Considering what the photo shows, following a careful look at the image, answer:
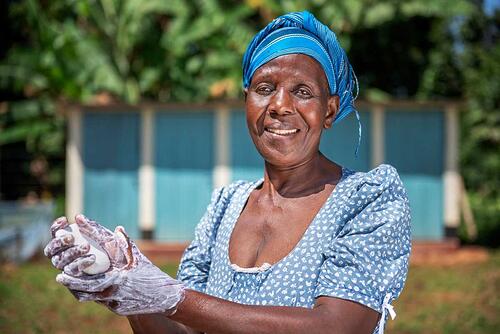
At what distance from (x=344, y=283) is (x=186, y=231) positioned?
1094 cm

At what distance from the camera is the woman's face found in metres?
2.00

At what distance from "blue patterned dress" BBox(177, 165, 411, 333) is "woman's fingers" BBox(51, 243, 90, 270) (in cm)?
51

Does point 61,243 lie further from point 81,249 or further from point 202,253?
point 202,253

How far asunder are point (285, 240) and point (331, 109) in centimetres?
37

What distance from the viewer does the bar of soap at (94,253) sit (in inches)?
63.8

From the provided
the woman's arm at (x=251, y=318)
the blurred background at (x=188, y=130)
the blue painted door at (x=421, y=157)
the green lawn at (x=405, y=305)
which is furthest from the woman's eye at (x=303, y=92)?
the blue painted door at (x=421, y=157)

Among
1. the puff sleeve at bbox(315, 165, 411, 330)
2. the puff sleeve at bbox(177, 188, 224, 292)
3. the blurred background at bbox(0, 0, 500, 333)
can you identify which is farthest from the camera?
the blurred background at bbox(0, 0, 500, 333)

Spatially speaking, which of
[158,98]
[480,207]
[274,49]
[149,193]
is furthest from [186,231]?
[274,49]

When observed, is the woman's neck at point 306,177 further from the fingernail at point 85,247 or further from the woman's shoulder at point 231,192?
the fingernail at point 85,247

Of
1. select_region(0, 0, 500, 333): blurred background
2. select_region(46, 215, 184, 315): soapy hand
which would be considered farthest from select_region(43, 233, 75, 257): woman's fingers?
select_region(0, 0, 500, 333): blurred background

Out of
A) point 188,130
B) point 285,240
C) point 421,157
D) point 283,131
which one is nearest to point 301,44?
point 283,131

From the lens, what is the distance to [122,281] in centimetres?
167

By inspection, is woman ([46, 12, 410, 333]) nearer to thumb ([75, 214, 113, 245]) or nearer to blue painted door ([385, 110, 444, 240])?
thumb ([75, 214, 113, 245])

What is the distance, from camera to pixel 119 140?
12.8 metres
